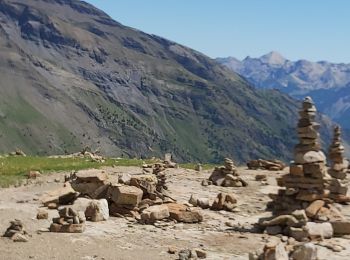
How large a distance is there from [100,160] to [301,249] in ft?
119

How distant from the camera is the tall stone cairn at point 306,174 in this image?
28672 millimetres

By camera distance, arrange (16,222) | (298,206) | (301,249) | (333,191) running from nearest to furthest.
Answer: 1. (301,249)
2. (16,222)
3. (298,206)
4. (333,191)

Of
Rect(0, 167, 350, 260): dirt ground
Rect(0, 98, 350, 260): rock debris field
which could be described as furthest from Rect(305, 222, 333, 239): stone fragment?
Rect(0, 167, 350, 260): dirt ground

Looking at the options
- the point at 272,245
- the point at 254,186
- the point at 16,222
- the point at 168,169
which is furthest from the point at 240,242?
the point at 168,169

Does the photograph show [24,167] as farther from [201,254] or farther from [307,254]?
[307,254]

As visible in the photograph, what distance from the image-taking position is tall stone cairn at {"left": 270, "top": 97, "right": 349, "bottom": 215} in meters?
28.7

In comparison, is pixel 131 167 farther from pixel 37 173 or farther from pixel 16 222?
pixel 16 222

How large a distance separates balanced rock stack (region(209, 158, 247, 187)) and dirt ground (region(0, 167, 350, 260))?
6.27 m

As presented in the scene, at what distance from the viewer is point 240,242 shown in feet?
76.1

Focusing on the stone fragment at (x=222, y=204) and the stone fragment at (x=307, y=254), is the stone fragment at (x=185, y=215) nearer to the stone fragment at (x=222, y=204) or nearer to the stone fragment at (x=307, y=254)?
the stone fragment at (x=222, y=204)

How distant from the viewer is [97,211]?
26.3 m

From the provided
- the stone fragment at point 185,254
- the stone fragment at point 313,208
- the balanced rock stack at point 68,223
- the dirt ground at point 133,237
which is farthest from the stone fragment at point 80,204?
the stone fragment at point 313,208

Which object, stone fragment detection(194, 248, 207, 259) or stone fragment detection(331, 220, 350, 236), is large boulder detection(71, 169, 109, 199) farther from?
stone fragment detection(331, 220, 350, 236)

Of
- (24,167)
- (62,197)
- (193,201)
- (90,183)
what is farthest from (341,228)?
(24,167)
